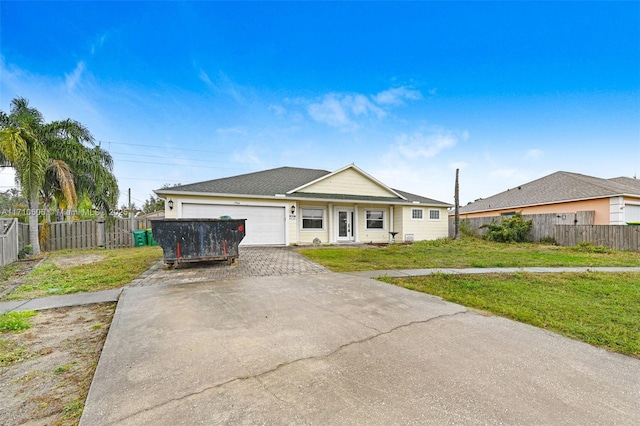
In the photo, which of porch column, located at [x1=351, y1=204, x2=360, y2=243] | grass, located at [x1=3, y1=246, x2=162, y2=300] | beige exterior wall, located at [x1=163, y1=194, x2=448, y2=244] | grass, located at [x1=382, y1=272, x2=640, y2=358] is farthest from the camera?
porch column, located at [x1=351, y1=204, x2=360, y2=243]

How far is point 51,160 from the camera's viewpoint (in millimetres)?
11734

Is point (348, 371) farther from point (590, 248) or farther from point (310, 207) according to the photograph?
point (590, 248)

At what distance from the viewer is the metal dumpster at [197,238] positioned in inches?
289

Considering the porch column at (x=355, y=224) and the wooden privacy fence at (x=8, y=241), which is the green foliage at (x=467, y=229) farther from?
the wooden privacy fence at (x=8, y=241)

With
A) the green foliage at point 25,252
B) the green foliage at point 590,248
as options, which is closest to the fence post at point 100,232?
the green foliage at point 25,252

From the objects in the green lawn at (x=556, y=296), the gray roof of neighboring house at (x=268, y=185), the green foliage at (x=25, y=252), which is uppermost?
the gray roof of neighboring house at (x=268, y=185)

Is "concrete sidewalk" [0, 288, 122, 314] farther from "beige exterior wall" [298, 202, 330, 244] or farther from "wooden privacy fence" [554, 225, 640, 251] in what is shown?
"wooden privacy fence" [554, 225, 640, 251]

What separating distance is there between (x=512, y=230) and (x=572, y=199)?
13.8ft

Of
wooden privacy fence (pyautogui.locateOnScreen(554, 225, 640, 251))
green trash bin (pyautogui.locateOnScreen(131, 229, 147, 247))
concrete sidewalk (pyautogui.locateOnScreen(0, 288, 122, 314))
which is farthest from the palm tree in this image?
wooden privacy fence (pyautogui.locateOnScreen(554, 225, 640, 251))

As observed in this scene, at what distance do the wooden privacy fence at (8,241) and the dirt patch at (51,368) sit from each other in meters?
7.27

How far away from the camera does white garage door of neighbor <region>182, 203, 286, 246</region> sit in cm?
1283

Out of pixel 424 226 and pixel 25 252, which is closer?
pixel 25 252

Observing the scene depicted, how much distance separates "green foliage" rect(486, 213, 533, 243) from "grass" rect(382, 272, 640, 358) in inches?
385

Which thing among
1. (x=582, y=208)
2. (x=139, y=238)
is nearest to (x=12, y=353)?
(x=139, y=238)
